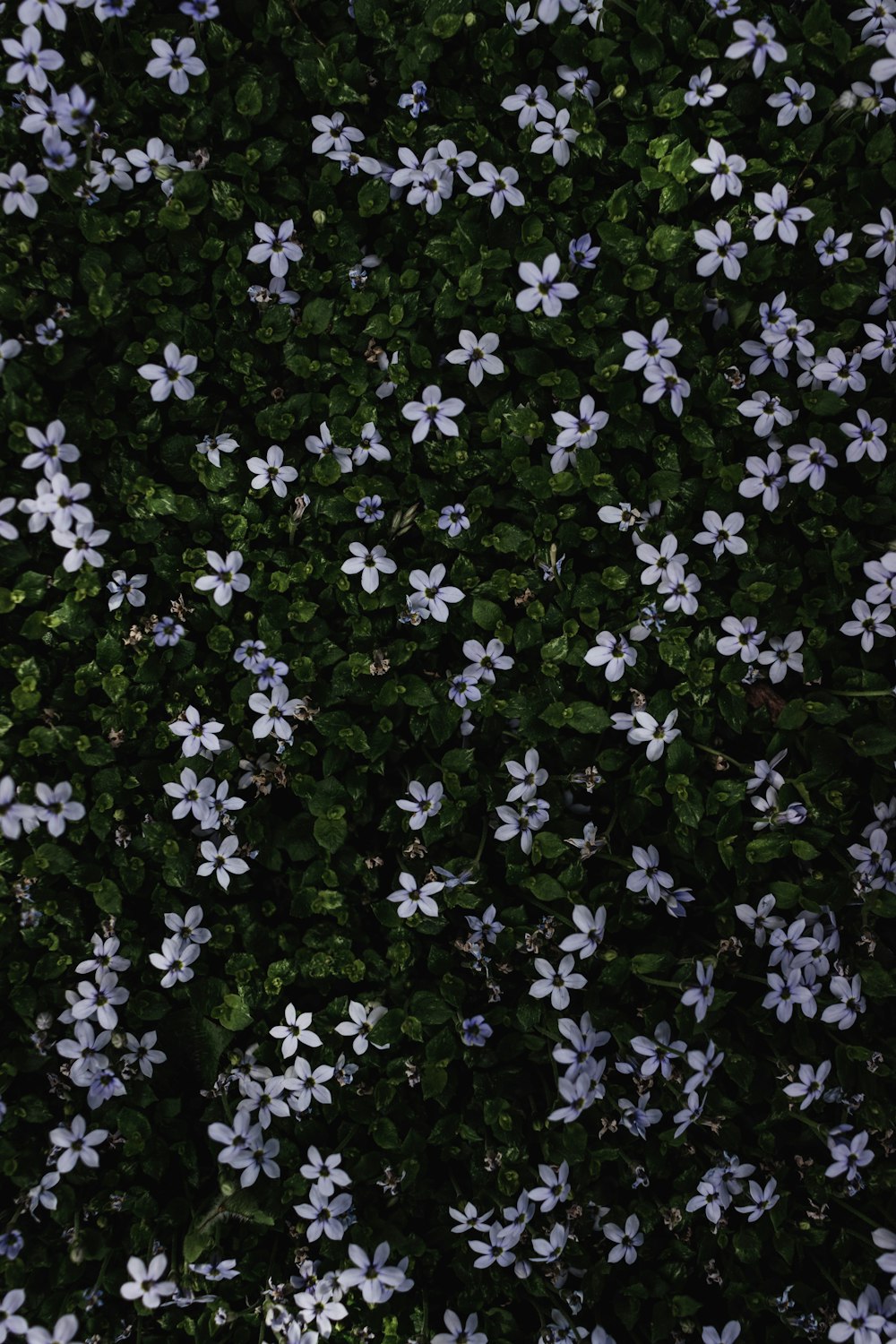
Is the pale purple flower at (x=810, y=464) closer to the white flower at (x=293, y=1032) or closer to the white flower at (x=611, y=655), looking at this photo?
the white flower at (x=611, y=655)

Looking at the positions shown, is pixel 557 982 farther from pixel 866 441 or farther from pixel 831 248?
pixel 831 248

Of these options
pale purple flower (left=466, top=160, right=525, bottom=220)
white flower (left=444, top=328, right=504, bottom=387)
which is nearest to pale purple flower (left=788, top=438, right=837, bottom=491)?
white flower (left=444, top=328, right=504, bottom=387)

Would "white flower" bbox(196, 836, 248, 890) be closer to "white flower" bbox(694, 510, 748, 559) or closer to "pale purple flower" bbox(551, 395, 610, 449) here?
"pale purple flower" bbox(551, 395, 610, 449)

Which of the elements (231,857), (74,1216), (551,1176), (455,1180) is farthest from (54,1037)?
(551,1176)

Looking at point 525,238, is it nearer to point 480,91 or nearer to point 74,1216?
point 480,91

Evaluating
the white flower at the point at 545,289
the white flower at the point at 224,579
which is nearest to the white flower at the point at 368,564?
the white flower at the point at 224,579

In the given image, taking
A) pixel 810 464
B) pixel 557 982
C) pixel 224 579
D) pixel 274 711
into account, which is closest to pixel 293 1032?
pixel 557 982

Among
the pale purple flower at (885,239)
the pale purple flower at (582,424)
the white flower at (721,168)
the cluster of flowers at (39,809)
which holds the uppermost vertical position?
the white flower at (721,168)
